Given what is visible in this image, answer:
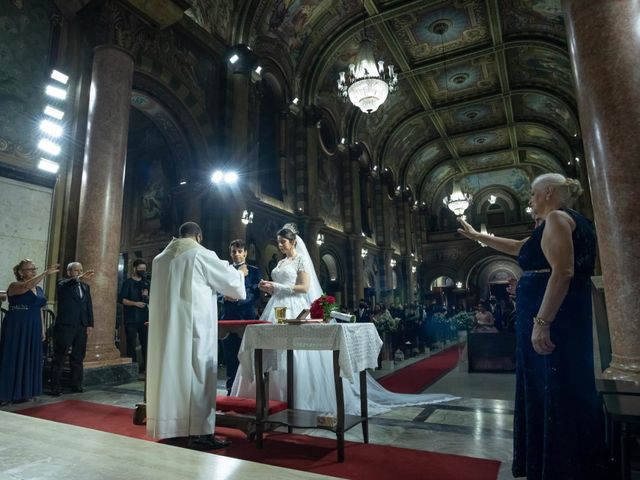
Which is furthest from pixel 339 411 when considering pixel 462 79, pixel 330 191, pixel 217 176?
pixel 462 79

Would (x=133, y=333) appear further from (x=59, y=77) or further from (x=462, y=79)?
(x=462, y=79)

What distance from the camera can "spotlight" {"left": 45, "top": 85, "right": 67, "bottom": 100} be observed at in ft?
21.1

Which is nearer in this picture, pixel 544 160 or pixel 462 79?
pixel 462 79

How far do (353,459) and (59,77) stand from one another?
23.3 ft

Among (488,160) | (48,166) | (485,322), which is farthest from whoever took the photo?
(488,160)

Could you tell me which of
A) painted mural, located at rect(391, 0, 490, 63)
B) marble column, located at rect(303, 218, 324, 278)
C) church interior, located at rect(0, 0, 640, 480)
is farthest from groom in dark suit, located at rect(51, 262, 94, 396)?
painted mural, located at rect(391, 0, 490, 63)

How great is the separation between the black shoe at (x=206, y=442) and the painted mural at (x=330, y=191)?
38.4ft

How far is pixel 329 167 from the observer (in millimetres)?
15945

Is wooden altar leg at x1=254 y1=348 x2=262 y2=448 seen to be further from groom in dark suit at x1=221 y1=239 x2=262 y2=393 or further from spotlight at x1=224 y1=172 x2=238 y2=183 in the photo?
spotlight at x1=224 y1=172 x2=238 y2=183

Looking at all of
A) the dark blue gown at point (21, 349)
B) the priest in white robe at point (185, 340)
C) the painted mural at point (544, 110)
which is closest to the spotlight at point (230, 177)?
the dark blue gown at point (21, 349)

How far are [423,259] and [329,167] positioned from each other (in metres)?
15.1

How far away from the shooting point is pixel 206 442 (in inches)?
119

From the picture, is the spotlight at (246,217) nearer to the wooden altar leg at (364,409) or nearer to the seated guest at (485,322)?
the seated guest at (485,322)

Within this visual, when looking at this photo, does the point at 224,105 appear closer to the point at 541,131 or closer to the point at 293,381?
the point at 293,381
